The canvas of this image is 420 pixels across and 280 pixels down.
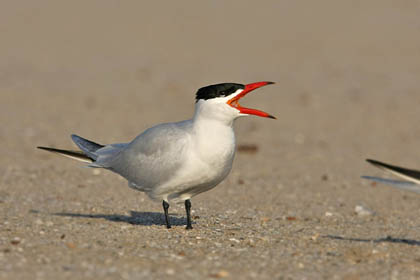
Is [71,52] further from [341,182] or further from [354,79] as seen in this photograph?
[341,182]

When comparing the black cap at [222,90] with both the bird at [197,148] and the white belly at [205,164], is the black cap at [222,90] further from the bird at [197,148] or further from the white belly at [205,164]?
the white belly at [205,164]

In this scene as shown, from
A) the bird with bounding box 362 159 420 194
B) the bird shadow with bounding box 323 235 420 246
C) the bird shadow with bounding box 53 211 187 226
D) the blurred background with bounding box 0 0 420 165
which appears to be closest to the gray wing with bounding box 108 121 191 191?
the bird shadow with bounding box 53 211 187 226

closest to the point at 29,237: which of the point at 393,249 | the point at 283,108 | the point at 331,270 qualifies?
the point at 331,270

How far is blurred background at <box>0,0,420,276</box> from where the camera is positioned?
8828 mm

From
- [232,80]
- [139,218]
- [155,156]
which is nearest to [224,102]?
[155,156]

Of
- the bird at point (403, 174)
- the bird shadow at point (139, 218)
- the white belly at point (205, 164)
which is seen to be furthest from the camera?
the bird shadow at point (139, 218)

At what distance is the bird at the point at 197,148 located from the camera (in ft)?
18.9

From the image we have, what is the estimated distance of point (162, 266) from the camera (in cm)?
489

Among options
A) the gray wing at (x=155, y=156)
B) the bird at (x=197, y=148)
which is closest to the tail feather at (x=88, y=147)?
the gray wing at (x=155, y=156)

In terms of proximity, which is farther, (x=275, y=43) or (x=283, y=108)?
(x=275, y=43)

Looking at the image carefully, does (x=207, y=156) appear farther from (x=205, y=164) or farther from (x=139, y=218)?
(x=139, y=218)

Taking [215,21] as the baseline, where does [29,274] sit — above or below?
below

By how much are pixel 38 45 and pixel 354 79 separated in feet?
30.6

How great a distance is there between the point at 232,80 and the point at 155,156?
1155 cm
